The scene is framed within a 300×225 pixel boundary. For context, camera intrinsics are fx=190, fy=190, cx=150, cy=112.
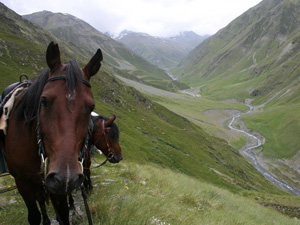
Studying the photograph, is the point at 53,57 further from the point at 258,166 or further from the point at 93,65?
the point at 258,166

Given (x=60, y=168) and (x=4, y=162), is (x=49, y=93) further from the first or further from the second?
(x=4, y=162)

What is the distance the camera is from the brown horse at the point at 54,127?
2350mm

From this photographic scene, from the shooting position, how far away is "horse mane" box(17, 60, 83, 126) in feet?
8.78

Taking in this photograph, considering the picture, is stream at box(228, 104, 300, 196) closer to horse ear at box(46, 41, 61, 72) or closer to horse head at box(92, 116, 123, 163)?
horse head at box(92, 116, 123, 163)

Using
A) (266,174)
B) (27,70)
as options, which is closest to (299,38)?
(266,174)

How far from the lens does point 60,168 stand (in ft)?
7.54

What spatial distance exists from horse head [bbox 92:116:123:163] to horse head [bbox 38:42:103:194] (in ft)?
19.6

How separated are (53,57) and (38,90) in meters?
0.59

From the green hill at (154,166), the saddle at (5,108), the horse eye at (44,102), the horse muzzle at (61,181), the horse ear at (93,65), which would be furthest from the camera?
the green hill at (154,166)

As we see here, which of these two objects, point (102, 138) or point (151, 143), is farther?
point (151, 143)

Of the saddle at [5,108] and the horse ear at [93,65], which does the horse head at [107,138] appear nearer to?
the saddle at [5,108]

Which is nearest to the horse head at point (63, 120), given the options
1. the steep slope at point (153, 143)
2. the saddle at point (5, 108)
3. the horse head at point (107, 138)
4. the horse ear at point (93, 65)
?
the horse ear at point (93, 65)

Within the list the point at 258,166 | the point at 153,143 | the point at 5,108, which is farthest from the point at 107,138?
the point at 258,166

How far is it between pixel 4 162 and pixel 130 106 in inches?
1718
